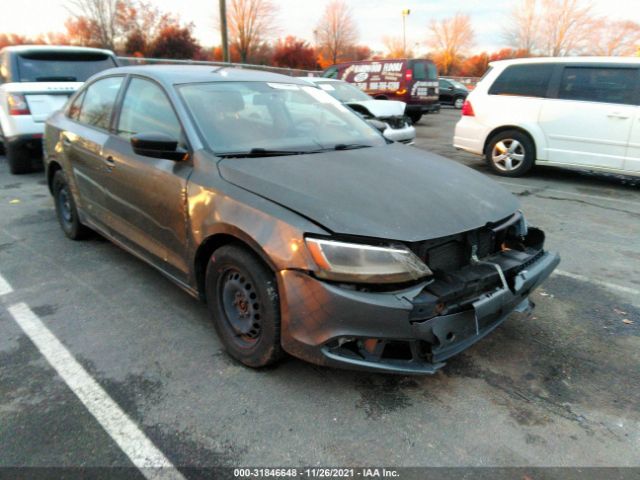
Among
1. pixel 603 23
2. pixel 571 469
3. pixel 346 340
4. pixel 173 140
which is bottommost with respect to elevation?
pixel 571 469

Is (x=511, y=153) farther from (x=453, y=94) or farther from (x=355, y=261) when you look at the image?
(x=453, y=94)

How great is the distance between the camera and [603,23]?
46.6 meters

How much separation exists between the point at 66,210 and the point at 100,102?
1346 mm

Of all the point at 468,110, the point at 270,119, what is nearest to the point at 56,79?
the point at 270,119

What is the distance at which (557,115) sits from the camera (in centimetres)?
700

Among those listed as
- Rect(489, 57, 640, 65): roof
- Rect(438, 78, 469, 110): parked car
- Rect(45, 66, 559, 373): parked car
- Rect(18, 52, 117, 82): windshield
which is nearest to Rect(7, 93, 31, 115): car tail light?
Rect(18, 52, 117, 82): windshield

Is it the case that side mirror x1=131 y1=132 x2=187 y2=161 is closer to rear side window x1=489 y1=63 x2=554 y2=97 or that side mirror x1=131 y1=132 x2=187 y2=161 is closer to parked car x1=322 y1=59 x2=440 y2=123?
rear side window x1=489 y1=63 x2=554 y2=97

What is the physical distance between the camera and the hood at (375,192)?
227 centimetres

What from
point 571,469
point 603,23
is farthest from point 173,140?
point 603,23

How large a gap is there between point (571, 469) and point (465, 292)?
0.88 meters

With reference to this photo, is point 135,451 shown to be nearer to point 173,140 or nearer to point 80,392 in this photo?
point 80,392

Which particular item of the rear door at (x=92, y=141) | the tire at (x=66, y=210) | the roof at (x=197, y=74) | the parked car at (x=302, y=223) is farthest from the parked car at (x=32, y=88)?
the parked car at (x=302, y=223)

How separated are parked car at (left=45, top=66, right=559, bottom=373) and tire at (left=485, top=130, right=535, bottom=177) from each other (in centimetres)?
464

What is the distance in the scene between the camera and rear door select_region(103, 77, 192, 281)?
2.91 meters
